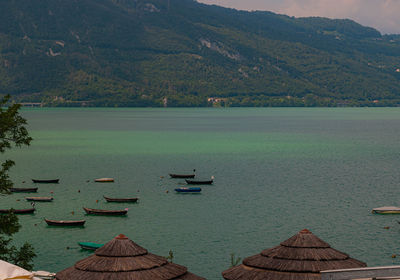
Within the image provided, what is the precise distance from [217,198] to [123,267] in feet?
135

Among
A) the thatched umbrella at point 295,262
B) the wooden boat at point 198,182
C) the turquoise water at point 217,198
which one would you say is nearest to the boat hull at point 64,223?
the turquoise water at point 217,198

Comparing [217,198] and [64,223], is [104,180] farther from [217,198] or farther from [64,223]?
[64,223]

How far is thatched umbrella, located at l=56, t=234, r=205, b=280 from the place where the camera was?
1534 cm

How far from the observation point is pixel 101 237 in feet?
134

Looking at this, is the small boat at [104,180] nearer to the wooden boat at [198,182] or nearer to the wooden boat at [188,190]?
the wooden boat at [198,182]

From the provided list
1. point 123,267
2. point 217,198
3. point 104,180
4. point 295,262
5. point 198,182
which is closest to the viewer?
point 123,267

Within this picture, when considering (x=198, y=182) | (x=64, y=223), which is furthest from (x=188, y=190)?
(x=64, y=223)

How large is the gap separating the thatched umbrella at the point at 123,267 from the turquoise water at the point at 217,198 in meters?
16.7

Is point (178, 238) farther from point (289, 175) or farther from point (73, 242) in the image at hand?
point (289, 175)

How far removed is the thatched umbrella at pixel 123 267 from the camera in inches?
604

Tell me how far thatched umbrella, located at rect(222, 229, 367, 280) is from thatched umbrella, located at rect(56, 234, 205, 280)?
1.55m

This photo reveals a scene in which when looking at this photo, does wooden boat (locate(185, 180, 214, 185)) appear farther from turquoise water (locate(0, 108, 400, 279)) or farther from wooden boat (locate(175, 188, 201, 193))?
wooden boat (locate(175, 188, 201, 193))

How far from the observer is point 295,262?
52.5 feet

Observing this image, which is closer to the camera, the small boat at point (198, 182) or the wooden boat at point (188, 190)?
the wooden boat at point (188, 190)
